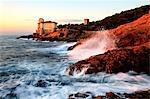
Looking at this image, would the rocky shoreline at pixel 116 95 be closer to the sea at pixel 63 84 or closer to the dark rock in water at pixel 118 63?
the sea at pixel 63 84

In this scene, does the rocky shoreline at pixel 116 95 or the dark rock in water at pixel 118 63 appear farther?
the dark rock in water at pixel 118 63

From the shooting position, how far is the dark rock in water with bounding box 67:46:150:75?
39.1ft

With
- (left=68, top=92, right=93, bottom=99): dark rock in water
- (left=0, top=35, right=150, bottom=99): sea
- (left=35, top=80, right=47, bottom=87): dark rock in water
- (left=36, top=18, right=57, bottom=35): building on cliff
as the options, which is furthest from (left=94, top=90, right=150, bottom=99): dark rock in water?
(left=36, top=18, right=57, bottom=35): building on cliff

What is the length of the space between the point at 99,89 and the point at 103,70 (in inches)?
99.2

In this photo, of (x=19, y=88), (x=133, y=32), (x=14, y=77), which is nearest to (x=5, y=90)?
(x=19, y=88)

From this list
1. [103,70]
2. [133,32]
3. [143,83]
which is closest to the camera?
[143,83]

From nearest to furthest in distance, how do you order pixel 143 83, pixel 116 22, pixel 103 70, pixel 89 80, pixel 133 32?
pixel 143 83, pixel 89 80, pixel 103 70, pixel 133 32, pixel 116 22

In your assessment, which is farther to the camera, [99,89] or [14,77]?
[14,77]

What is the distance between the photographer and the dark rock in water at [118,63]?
1192 centimetres

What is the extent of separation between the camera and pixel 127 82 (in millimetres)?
10445

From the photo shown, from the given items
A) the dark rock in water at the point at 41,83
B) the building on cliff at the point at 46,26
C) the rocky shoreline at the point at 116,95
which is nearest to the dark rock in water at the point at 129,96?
the rocky shoreline at the point at 116,95

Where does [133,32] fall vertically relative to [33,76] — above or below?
above

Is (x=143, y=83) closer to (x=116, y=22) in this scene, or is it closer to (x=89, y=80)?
(x=89, y=80)

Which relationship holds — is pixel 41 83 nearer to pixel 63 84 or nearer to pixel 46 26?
pixel 63 84
